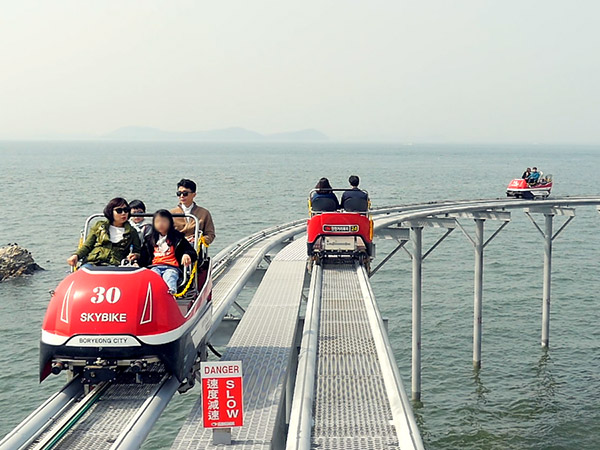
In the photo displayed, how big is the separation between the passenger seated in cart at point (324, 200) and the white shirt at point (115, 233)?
27.4 feet

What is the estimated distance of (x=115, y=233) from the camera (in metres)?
9.05

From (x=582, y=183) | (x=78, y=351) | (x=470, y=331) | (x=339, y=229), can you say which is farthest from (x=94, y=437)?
(x=582, y=183)

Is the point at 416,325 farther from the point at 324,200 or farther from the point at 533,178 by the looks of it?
the point at 533,178

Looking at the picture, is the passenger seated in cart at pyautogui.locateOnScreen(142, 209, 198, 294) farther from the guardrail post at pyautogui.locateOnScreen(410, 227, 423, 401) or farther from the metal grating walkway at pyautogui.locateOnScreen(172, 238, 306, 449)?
the guardrail post at pyautogui.locateOnScreen(410, 227, 423, 401)

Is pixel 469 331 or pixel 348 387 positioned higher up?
pixel 348 387

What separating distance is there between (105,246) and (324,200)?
8.56 m

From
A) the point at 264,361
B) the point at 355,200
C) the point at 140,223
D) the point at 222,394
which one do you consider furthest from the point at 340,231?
the point at 222,394

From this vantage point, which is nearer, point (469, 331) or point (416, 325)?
point (416, 325)

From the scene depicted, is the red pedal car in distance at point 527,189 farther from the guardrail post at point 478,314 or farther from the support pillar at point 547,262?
the guardrail post at point 478,314

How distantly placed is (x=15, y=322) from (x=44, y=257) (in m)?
13.4

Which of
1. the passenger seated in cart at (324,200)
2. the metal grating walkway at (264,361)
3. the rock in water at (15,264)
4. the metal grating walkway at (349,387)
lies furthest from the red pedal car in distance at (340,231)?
the rock in water at (15,264)

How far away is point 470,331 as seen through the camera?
28359 millimetres

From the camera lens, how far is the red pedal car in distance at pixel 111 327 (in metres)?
7.48

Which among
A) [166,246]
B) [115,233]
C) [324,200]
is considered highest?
[115,233]
